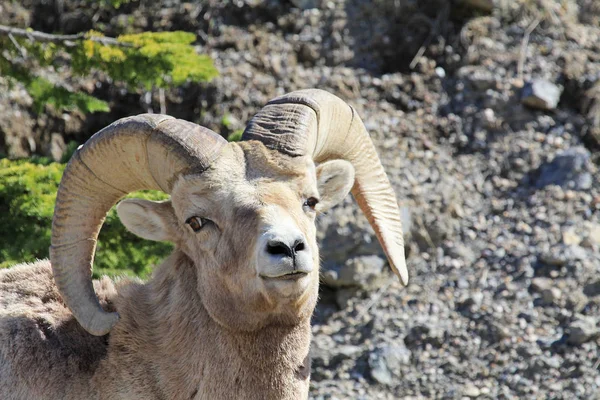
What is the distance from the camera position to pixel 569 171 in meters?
13.2

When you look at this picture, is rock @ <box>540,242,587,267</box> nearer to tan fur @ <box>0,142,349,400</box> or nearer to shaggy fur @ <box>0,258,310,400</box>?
tan fur @ <box>0,142,349,400</box>

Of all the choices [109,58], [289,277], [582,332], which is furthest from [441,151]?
[289,277]

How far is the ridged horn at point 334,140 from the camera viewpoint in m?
6.90

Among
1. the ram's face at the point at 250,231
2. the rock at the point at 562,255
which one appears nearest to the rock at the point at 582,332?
the rock at the point at 562,255

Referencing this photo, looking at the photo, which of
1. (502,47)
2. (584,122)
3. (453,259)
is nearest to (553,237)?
(453,259)

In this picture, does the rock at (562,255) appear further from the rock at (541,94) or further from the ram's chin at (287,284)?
the ram's chin at (287,284)

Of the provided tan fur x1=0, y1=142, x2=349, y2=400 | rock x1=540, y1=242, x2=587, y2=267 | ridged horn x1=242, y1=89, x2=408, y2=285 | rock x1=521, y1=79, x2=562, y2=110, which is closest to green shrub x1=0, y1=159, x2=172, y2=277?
tan fur x1=0, y1=142, x2=349, y2=400

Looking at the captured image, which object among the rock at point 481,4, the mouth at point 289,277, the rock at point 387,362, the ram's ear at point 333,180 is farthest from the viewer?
the rock at point 481,4

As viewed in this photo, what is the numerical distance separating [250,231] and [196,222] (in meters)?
→ 0.70

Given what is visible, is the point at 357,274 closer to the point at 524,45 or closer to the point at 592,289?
the point at 592,289

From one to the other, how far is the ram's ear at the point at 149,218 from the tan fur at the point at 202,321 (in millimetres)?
16

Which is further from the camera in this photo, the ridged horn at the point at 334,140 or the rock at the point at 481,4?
the rock at the point at 481,4

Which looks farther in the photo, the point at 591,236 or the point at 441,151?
the point at 441,151

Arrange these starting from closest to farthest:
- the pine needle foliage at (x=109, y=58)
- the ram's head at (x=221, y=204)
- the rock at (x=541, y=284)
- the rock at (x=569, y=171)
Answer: the ram's head at (x=221, y=204) < the pine needle foliage at (x=109, y=58) < the rock at (x=541, y=284) < the rock at (x=569, y=171)
